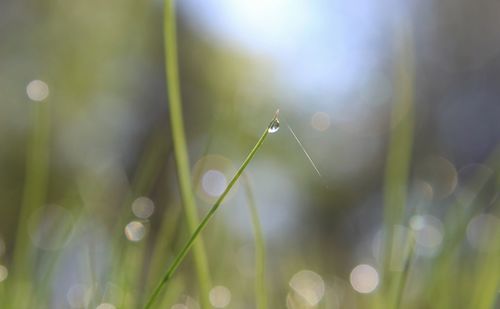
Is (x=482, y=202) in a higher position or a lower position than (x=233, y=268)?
higher

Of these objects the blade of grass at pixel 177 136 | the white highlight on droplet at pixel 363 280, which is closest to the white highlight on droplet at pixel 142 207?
the blade of grass at pixel 177 136

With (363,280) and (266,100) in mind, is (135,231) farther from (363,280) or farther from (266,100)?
(266,100)

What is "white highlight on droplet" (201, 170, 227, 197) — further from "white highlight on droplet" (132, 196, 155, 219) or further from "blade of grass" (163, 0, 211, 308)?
"blade of grass" (163, 0, 211, 308)

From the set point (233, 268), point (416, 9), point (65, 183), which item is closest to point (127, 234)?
point (233, 268)

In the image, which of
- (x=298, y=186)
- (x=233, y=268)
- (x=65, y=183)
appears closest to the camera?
(x=233, y=268)

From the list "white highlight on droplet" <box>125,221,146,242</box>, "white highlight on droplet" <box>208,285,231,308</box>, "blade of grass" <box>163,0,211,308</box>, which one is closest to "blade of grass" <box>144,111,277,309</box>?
"blade of grass" <box>163,0,211,308</box>

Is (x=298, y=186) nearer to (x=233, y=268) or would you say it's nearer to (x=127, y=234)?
(x=233, y=268)

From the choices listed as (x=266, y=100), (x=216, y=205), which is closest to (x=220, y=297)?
(x=216, y=205)
